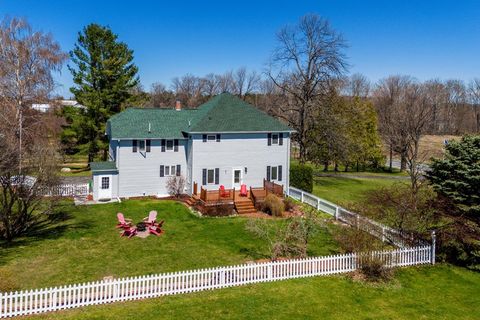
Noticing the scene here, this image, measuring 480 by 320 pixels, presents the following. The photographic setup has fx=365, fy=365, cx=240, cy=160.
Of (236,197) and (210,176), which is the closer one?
(236,197)

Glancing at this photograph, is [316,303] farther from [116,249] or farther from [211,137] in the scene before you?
[211,137]

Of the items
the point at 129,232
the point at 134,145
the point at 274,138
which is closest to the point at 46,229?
the point at 129,232

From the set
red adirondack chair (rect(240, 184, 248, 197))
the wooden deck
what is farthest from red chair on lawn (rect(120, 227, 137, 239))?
red adirondack chair (rect(240, 184, 248, 197))

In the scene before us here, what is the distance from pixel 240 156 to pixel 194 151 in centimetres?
369

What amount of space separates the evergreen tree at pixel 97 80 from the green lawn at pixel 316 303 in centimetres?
3049

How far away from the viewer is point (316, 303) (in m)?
12.9

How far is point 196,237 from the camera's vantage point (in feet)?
65.5

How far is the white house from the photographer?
2717cm

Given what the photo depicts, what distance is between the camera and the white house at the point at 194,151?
27172 mm

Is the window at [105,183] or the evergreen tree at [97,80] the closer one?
the window at [105,183]

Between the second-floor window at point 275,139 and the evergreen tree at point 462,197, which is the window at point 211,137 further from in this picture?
the evergreen tree at point 462,197

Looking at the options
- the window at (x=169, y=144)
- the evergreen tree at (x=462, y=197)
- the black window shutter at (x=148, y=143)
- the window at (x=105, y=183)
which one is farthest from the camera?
the window at (x=169, y=144)

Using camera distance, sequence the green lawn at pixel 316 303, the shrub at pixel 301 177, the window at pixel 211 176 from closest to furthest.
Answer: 1. the green lawn at pixel 316 303
2. the window at pixel 211 176
3. the shrub at pixel 301 177

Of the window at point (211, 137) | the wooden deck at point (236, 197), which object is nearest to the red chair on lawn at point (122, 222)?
the wooden deck at point (236, 197)
